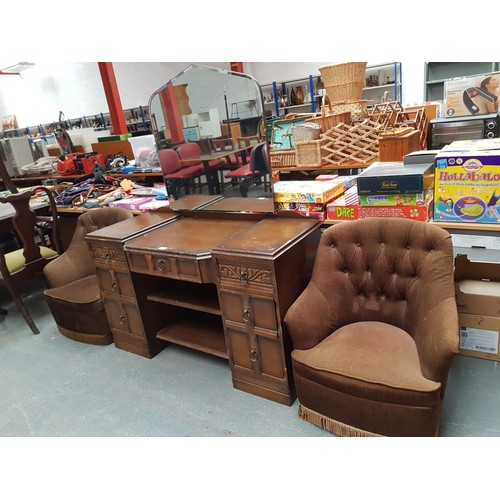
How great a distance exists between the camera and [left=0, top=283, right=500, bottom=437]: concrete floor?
1754 millimetres

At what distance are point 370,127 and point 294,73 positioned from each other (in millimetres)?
5560

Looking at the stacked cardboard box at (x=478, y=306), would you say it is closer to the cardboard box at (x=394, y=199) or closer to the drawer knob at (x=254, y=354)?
the cardboard box at (x=394, y=199)

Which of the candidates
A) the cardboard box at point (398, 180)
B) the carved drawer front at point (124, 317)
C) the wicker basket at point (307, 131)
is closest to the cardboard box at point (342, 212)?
the cardboard box at point (398, 180)

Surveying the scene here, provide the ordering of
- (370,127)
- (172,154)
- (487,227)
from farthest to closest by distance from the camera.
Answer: (370,127) → (172,154) → (487,227)

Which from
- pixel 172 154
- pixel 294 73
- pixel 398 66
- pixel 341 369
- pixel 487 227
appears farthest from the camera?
pixel 294 73

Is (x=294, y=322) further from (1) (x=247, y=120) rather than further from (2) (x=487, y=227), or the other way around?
(1) (x=247, y=120)

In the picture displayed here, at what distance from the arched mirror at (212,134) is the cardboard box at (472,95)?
167 centimetres

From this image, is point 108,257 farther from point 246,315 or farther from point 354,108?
point 354,108

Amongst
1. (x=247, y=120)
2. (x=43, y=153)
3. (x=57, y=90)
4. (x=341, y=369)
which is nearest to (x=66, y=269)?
(x=247, y=120)

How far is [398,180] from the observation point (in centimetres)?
177

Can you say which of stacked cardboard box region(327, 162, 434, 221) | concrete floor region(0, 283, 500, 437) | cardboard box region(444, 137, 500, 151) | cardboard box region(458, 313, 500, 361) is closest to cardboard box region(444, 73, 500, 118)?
cardboard box region(444, 137, 500, 151)

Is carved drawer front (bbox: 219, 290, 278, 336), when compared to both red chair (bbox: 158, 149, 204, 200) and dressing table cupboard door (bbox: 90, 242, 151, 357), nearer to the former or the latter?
dressing table cupboard door (bbox: 90, 242, 151, 357)

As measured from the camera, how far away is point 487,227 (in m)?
1.68

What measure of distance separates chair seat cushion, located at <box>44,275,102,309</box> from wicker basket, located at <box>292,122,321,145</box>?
75.6 inches
